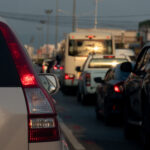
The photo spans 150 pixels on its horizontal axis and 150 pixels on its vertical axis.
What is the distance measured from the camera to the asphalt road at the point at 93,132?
1019 cm

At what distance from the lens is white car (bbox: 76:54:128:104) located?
19.2 m

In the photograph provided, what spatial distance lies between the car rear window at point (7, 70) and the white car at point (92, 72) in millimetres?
14853

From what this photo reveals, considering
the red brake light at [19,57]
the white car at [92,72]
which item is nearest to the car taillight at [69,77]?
the white car at [92,72]

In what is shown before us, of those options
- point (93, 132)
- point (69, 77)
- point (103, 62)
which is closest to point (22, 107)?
point (93, 132)

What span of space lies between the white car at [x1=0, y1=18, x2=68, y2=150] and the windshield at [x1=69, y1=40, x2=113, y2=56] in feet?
83.9

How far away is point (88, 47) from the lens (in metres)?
30.3

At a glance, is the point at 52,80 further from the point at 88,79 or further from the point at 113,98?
the point at 88,79

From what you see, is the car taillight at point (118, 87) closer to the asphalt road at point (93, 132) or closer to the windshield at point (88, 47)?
the asphalt road at point (93, 132)

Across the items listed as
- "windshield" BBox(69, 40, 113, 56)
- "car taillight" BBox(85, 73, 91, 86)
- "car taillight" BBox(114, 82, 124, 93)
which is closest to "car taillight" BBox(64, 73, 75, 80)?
"windshield" BBox(69, 40, 113, 56)

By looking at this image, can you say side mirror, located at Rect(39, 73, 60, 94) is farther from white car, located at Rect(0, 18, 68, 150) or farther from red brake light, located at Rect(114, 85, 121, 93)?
red brake light, located at Rect(114, 85, 121, 93)

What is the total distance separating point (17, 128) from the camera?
144 inches

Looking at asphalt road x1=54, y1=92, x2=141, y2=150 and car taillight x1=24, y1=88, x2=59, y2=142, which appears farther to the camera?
asphalt road x1=54, y1=92, x2=141, y2=150

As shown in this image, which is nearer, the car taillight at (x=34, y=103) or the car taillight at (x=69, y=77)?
the car taillight at (x=34, y=103)

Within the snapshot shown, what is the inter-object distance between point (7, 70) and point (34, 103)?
0.93 feet
